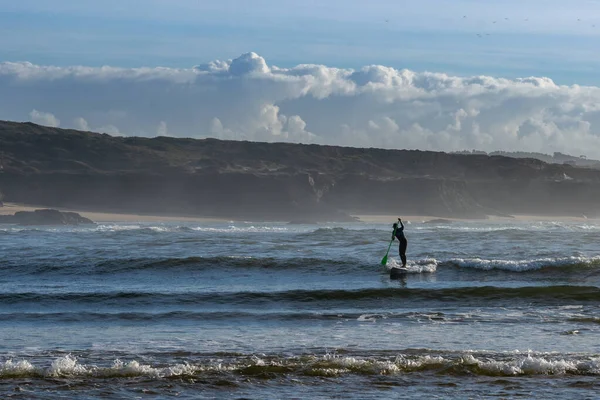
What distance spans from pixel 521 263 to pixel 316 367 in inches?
608

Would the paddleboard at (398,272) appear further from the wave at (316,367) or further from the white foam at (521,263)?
the wave at (316,367)

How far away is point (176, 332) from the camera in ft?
53.0

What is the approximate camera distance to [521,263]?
26656 mm

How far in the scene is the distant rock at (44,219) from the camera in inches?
2371

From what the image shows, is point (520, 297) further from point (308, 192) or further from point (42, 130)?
point (42, 130)

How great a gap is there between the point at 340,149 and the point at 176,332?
97045 mm

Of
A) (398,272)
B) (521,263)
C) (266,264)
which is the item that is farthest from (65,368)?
(521,263)

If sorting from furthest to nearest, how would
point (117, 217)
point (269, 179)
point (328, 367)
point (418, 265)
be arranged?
point (269, 179) → point (117, 217) → point (418, 265) → point (328, 367)

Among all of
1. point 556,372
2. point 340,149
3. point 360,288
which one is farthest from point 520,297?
point 340,149

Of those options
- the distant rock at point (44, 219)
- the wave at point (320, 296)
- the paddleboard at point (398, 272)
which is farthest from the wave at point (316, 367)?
the distant rock at point (44, 219)

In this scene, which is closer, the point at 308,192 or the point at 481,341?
the point at 481,341

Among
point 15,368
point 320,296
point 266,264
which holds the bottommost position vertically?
point 15,368

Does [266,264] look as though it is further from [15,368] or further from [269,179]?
[269,179]

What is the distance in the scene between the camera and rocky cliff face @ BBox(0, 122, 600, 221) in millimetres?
83000
